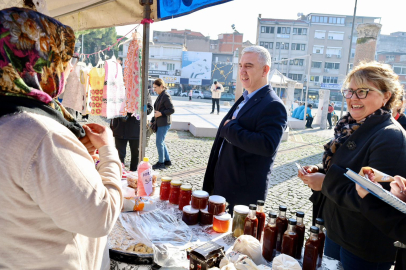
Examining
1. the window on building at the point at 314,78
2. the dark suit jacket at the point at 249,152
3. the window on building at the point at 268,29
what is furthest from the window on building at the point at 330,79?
the dark suit jacket at the point at 249,152

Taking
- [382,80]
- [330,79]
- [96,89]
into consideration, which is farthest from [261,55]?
[330,79]

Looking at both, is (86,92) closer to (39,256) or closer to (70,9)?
(70,9)

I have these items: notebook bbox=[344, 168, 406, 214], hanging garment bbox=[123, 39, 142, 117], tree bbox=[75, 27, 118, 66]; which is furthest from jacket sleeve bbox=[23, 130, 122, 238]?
Answer: tree bbox=[75, 27, 118, 66]

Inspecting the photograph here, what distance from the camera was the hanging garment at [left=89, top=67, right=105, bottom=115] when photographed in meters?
5.08

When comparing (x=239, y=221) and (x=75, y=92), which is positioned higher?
(x=75, y=92)

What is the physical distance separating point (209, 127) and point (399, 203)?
9375mm

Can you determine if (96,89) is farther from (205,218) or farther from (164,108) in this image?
(205,218)

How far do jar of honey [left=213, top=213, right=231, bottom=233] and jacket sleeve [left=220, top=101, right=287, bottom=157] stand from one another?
70cm

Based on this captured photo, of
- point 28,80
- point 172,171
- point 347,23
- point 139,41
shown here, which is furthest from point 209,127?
point 347,23

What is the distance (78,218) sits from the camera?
0.93m

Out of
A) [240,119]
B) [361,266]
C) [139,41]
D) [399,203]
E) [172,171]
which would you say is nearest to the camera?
[399,203]

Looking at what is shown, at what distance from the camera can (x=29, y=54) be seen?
3.14 feet

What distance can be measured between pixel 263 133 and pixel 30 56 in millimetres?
1812

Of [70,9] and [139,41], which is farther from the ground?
[70,9]
